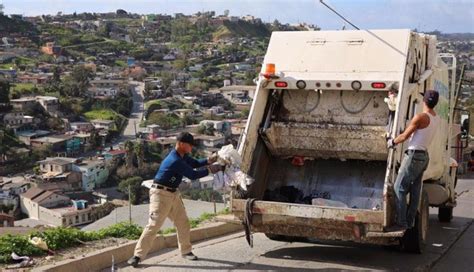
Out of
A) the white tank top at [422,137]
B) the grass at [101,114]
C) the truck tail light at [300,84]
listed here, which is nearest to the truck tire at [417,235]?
the white tank top at [422,137]

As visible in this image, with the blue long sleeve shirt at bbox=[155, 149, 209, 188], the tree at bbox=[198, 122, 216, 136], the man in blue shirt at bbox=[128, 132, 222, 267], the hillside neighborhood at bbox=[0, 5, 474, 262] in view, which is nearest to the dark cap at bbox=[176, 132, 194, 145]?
the man in blue shirt at bbox=[128, 132, 222, 267]

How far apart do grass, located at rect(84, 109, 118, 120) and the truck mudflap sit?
62565mm

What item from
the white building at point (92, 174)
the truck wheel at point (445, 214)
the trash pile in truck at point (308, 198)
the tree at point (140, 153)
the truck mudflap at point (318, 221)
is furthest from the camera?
the tree at point (140, 153)

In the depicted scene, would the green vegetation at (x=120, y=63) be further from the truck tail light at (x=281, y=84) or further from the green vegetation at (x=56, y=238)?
the truck tail light at (x=281, y=84)

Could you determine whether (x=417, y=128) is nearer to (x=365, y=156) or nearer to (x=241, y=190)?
(x=365, y=156)

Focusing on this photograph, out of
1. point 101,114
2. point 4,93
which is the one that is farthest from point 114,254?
point 101,114

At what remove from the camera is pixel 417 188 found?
6066 mm

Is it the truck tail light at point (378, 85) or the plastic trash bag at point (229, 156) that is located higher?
the truck tail light at point (378, 85)

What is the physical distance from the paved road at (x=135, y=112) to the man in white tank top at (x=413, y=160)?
53.0 metres

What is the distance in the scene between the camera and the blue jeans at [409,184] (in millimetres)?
5871

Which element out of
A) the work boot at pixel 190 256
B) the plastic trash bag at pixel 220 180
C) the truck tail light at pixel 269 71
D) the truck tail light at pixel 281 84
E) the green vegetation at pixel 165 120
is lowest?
the green vegetation at pixel 165 120

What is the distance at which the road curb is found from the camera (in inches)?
216

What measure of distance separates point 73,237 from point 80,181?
39989 millimetres

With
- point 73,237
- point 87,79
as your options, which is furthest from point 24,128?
point 73,237
